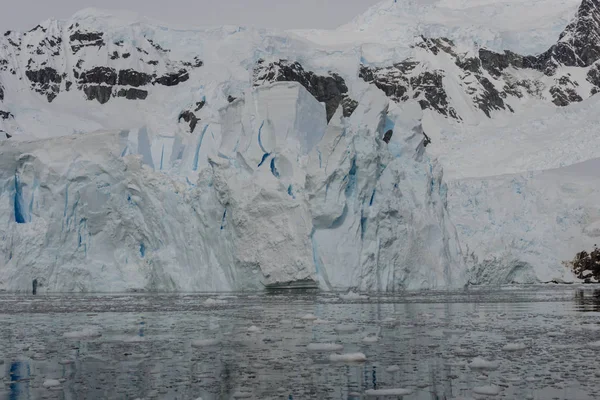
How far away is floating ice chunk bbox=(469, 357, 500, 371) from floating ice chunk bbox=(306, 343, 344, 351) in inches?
87.0

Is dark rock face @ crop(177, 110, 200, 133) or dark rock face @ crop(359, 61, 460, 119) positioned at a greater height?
dark rock face @ crop(359, 61, 460, 119)

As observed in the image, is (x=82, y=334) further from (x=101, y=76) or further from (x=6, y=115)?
(x=101, y=76)

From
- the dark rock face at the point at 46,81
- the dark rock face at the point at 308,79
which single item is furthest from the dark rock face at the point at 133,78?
the dark rock face at the point at 308,79

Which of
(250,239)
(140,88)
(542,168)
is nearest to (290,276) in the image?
(250,239)

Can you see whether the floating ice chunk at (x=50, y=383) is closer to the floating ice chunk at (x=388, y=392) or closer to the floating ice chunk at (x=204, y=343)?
the floating ice chunk at (x=388, y=392)

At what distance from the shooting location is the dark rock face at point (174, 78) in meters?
81.7

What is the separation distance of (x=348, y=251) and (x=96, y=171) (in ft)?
38.8

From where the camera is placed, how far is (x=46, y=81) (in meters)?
82.2

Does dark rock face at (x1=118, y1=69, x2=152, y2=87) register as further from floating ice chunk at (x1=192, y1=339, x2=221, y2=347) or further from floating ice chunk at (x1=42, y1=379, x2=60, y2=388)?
floating ice chunk at (x1=42, y1=379, x2=60, y2=388)

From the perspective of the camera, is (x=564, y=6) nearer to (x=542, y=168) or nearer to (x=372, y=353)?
(x=542, y=168)

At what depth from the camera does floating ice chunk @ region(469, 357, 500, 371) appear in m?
9.06

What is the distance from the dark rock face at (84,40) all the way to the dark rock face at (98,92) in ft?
18.1

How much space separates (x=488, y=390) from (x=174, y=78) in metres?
77.7

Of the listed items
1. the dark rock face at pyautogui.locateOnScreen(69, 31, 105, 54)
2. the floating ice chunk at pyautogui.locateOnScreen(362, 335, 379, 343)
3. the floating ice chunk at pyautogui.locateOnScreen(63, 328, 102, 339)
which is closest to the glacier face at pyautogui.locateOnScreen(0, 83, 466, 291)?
the floating ice chunk at pyautogui.locateOnScreen(63, 328, 102, 339)
